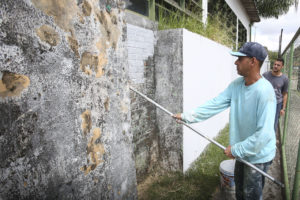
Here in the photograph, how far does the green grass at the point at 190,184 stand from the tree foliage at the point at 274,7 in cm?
1702

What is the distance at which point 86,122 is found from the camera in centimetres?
128

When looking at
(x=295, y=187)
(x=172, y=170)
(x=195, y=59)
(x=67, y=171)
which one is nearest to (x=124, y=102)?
(x=67, y=171)

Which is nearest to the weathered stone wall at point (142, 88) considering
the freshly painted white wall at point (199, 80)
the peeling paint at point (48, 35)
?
the freshly painted white wall at point (199, 80)

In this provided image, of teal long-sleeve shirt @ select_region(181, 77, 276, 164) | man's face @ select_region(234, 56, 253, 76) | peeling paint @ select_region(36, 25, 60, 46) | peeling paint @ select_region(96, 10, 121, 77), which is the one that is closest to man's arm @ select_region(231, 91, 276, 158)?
teal long-sleeve shirt @ select_region(181, 77, 276, 164)

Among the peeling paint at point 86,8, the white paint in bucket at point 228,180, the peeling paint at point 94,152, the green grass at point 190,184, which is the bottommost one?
the green grass at point 190,184

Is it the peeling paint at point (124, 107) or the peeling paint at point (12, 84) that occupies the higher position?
the peeling paint at point (12, 84)

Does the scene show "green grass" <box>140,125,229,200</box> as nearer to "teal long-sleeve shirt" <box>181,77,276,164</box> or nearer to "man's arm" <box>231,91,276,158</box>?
"teal long-sleeve shirt" <box>181,77,276,164</box>

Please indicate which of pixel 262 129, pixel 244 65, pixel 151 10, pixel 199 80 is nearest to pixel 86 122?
pixel 262 129

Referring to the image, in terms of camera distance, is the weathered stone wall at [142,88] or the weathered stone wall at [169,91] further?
the weathered stone wall at [169,91]

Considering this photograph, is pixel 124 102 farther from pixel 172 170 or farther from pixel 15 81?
pixel 172 170

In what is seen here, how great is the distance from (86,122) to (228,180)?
7.24ft

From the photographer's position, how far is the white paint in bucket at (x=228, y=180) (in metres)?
2.74

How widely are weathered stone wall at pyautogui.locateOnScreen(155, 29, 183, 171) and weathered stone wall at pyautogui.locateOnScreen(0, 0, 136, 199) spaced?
5.74ft

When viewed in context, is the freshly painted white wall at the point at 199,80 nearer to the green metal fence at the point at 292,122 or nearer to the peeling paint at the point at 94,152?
the green metal fence at the point at 292,122
